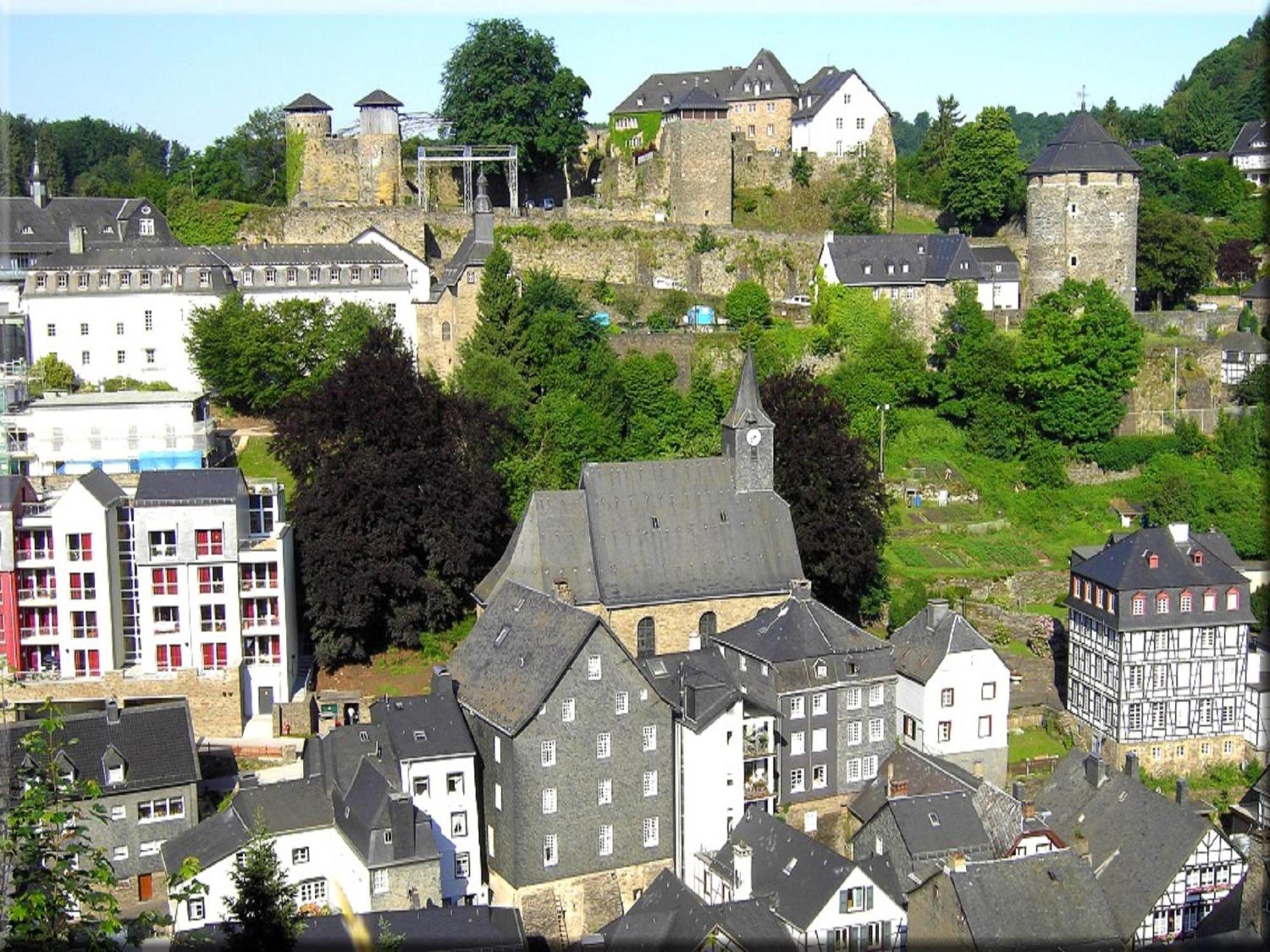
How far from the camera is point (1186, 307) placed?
172ft

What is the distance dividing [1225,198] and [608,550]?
41548 millimetres

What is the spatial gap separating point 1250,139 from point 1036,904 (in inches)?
2260

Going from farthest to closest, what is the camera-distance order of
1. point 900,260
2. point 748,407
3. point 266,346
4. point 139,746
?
point 900,260 < point 266,346 < point 748,407 < point 139,746

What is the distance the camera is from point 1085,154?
4719 cm

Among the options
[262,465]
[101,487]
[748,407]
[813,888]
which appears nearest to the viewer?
[813,888]

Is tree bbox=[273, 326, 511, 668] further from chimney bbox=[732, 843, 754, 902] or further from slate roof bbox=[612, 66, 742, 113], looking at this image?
slate roof bbox=[612, 66, 742, 113]

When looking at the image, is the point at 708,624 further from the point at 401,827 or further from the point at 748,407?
the point at 401,827

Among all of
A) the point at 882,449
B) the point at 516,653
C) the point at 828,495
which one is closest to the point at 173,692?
the point at 516,653

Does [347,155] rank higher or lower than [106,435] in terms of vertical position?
higher

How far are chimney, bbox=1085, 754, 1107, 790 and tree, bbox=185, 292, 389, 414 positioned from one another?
21350mm

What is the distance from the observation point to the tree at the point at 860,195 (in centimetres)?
5134

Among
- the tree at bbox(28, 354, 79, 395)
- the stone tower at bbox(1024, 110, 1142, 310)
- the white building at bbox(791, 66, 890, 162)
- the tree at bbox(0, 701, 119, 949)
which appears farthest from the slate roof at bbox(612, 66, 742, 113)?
the tree at bbox(0, 701, 119, 949)

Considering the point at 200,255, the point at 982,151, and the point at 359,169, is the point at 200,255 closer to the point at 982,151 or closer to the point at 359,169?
the point at 359,169

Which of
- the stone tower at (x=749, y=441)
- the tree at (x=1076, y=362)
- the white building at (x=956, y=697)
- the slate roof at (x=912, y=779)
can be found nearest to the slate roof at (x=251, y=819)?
the slate roof at (x=912, y=779)
